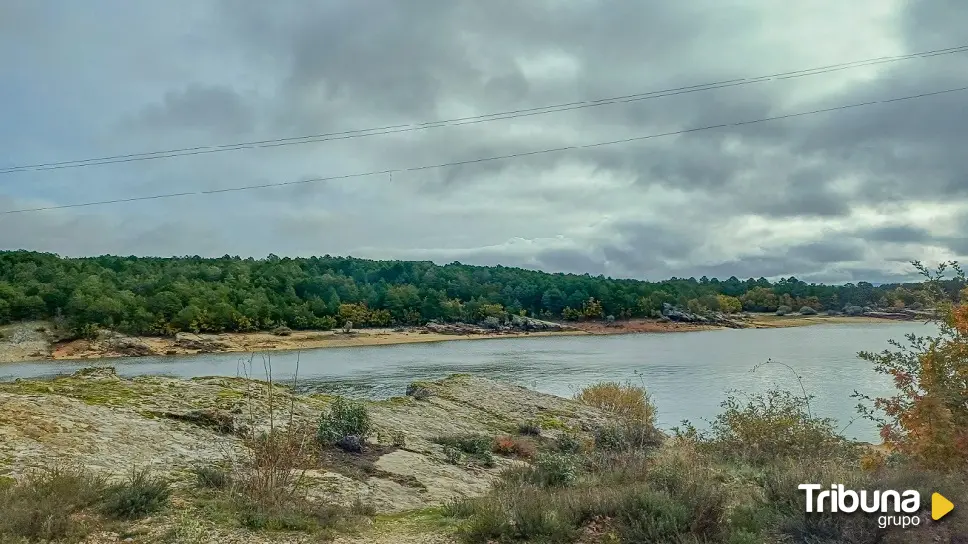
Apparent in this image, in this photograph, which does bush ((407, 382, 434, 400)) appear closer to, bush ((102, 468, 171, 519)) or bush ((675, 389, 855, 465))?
bush ((675, 389, 855, 465))

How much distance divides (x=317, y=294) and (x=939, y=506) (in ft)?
310

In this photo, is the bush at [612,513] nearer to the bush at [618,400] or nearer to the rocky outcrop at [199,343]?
the bush at [618,400]

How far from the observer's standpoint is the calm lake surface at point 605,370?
29812 millimetres

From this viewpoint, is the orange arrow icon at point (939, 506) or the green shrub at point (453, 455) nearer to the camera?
the orange arrow icon at point (939, 506)

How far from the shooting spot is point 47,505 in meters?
5.83

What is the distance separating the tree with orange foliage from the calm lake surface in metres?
13.1

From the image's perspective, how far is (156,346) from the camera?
7125 centimetres

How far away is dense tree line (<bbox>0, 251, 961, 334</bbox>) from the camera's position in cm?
7219

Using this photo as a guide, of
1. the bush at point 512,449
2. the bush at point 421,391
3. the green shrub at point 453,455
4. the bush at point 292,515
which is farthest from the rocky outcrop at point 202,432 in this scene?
the bush at point 421,391


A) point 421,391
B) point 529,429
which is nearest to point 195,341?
point 421,391

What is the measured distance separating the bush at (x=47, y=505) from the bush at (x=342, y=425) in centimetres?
432

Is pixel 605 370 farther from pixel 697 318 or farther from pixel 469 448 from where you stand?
pixel 697 318

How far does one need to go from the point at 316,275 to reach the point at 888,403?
10038 cm

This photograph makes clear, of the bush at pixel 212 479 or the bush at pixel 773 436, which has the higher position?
the bush at pixel 212 479
